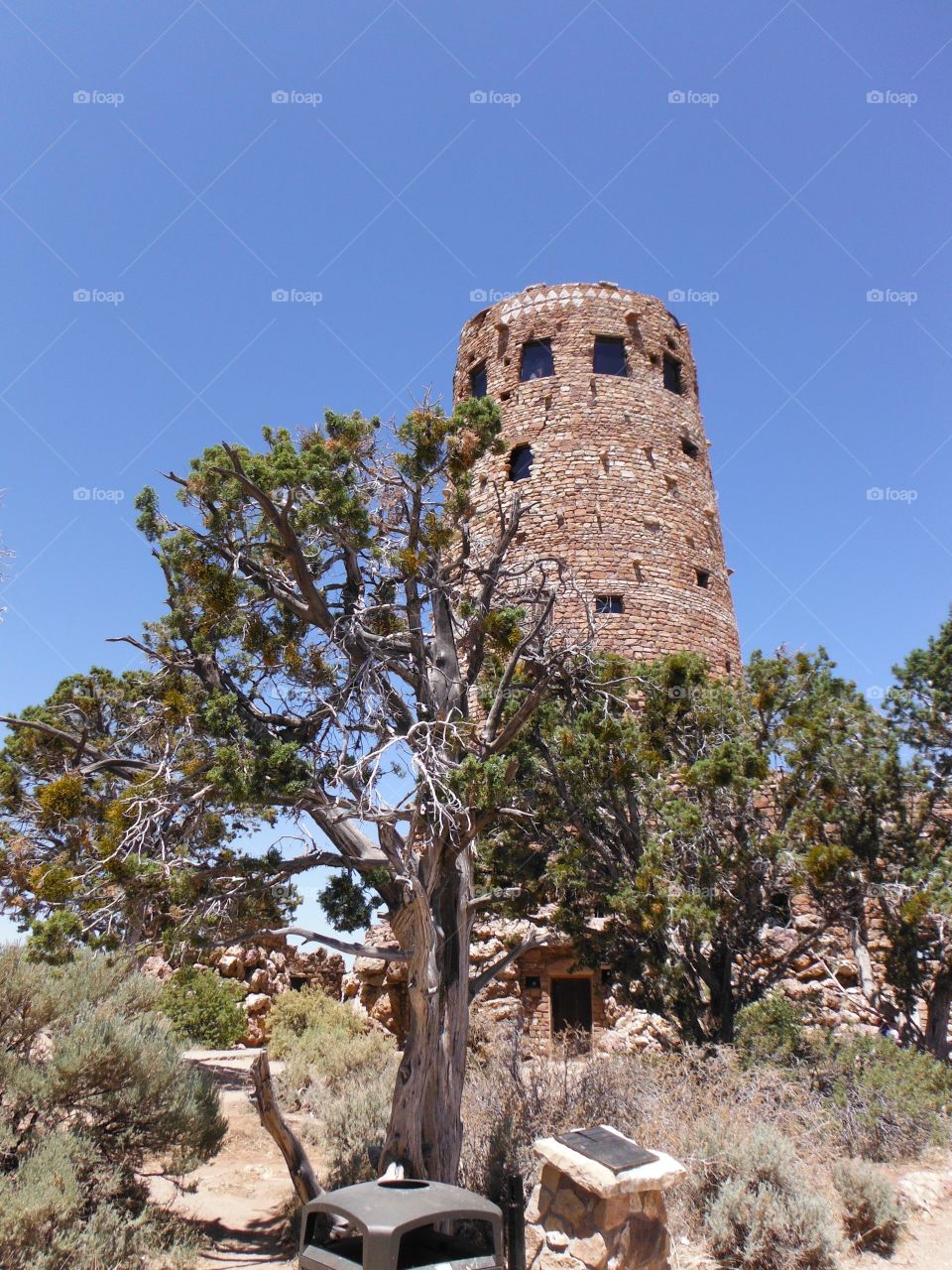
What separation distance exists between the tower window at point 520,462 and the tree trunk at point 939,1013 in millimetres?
11369

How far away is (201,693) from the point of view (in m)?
7.67

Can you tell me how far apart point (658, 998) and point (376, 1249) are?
6811 mm

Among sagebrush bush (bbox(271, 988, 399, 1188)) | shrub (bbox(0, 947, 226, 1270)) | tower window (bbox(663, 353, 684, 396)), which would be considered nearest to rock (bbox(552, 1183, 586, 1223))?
sagebrush bush (bbox(271, 988, 399, 1188))

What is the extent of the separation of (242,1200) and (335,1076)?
13.8 ft

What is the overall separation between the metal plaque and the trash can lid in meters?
1.42

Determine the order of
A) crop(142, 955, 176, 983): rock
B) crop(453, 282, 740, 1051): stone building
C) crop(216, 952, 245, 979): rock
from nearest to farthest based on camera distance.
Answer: crop(453, 282, 740, 1051): stone building → crop(142, 955, 176, 983): rock → crop(216, 952, 245, 979): rock

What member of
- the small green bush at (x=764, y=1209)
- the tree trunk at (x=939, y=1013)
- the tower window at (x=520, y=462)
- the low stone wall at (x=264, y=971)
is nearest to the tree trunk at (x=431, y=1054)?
the small green bush at (x=764, y=1209)

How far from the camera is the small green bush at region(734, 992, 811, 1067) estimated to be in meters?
8.89

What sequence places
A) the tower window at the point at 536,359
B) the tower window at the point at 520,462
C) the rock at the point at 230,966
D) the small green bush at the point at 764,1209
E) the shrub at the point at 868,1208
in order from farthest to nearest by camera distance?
the tower window at the point at 536,359 → the tower window at the point at 520,462 → the rock at the point at 230,966 → the shrub at the point at 868,1208 → the small green bush at the point at 764,1209

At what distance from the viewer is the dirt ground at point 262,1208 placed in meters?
6.02

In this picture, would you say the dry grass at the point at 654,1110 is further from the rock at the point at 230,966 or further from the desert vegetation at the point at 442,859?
the rock at the point at 230,966

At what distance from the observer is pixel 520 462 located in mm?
17859

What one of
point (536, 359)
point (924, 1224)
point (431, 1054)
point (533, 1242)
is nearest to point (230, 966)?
point (431, 1054)

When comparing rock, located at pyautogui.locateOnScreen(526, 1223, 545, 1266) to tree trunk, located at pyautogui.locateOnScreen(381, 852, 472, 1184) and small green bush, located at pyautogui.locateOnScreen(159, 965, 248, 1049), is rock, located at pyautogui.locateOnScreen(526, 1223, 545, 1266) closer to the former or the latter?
tree trunk, located at pyautogui.locateOnScreen(381, 852, 472, 1184)
